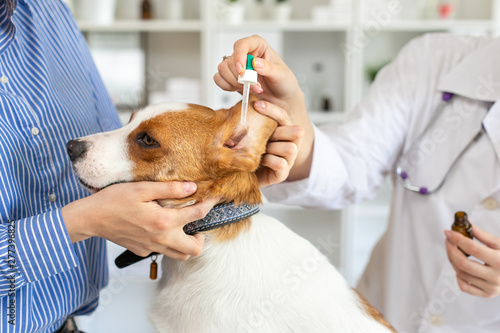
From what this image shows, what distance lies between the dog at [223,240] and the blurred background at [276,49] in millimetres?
1737

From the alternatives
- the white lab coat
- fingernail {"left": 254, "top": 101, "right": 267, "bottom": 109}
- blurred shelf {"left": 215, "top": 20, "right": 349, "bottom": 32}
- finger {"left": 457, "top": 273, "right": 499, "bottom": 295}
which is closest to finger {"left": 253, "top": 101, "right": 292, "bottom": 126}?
fingernail {"left": 254, "top": 101, "right": 267, "bottom": 109}

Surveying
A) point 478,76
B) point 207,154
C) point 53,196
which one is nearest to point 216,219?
point 207,154

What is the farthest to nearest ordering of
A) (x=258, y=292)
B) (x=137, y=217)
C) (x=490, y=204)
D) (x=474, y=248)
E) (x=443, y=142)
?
(x=443, y=142)
(x=490, y=204)
(x=474, y=248)
(x=258, y=292)
(x=137, y=217)

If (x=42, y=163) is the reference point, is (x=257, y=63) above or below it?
above

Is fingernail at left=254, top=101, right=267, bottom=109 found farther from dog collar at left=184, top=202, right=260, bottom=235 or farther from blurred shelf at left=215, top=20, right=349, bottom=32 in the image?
blurred shelf at left=215, top=20, right=349, bottom=32

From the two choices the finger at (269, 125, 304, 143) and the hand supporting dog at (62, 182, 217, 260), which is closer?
the hand supporting dog at (62, 182, 217, 260)

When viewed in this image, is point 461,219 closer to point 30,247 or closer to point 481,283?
point 481,283

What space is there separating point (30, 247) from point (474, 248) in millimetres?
848

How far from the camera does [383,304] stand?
1.36 metres

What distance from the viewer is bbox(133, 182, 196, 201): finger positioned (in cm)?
75

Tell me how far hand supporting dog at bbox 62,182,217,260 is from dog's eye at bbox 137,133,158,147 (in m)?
0.12

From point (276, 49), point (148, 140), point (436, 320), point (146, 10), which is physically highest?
point (146, 10)

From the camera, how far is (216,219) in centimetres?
86

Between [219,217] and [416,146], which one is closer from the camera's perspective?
[219,217]
